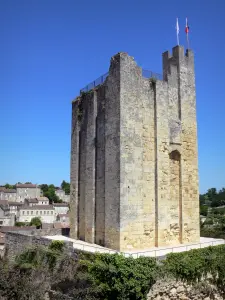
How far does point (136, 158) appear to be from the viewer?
52.9ft

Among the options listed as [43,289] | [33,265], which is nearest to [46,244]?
[33,265]

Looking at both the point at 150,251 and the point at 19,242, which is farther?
the point at 19,242

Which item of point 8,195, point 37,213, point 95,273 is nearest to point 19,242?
point 95,273

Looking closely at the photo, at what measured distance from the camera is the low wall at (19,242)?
56.3 ft

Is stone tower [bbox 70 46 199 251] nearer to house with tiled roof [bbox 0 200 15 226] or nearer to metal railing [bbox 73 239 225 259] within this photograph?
metal railing [bbox 73 239 225 259]

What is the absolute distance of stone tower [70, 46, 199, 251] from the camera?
15.8m

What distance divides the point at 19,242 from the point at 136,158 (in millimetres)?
8894

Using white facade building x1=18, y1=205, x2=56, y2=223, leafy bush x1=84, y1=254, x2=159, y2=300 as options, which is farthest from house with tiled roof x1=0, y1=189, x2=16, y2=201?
leafy bush x1=84, y1=254, x2=159, y2=300

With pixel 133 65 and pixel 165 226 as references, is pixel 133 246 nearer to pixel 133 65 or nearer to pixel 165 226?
pixel 165 226

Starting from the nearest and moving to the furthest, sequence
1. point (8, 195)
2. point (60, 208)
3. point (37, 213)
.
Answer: point (37, 213), point (60, 208), point (8, 195)

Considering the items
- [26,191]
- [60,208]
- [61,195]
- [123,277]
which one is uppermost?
[26,191]

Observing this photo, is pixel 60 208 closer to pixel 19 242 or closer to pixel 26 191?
pixel 26 191

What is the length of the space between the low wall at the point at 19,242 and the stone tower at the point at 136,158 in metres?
2.54

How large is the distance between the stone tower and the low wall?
8.33 ft
